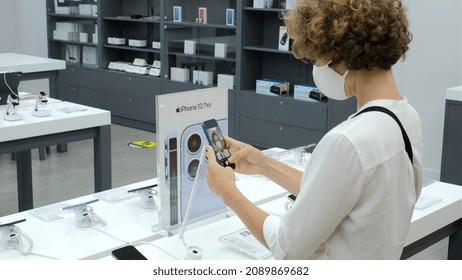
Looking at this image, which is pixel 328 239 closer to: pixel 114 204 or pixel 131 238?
pixel 131 238

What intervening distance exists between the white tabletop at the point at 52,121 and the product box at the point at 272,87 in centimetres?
212

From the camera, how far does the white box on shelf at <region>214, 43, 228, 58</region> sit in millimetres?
6248

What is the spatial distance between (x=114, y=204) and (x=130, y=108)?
4.69 metres

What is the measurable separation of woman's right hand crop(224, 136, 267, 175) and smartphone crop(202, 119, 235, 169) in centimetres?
2

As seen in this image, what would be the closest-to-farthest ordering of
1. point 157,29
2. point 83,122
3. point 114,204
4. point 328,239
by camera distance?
point 328,239 → point 114,204 → point 83,122 → point 157,29

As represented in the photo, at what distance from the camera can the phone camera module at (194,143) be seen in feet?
7.39

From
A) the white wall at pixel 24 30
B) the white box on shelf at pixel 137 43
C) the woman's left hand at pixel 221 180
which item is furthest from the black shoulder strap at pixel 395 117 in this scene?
the white wall at pixel 24 30

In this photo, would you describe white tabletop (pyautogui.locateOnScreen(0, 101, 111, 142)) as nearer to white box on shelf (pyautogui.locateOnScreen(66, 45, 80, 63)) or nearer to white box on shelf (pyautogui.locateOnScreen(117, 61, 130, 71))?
white box on shelf (pyautogui.locateOnScreen(117, 61, 130, 71))

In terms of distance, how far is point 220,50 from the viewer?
20.6 feet

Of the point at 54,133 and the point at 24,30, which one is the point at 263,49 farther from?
the point at 24,30

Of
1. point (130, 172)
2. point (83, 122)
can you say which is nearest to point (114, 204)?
point (83, 122)

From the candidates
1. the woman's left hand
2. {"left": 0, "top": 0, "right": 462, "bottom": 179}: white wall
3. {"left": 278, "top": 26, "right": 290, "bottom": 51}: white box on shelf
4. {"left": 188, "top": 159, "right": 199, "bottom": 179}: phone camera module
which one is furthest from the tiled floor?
the woman's left hand

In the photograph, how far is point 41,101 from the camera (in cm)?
409

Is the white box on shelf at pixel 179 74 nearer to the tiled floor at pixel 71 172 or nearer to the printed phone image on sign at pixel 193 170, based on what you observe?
the tiled floor at pixel 71 172
